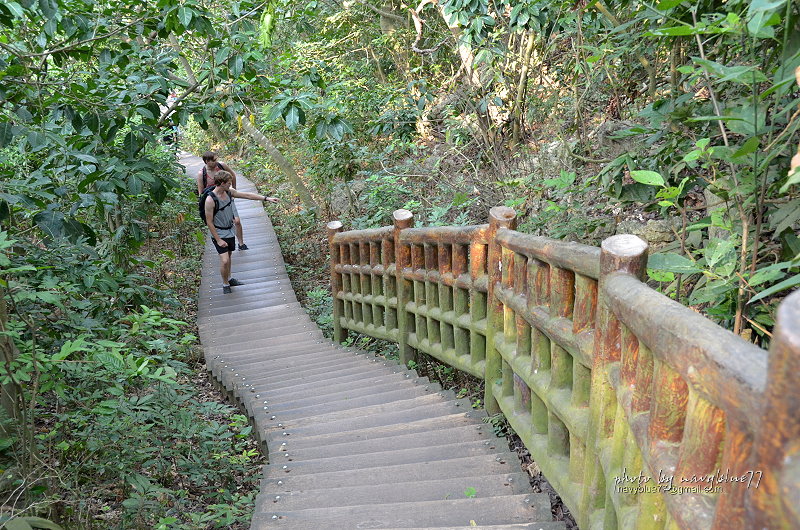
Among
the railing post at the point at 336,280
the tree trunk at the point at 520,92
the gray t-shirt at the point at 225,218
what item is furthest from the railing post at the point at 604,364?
the gray t-shirt at the point at 225,218

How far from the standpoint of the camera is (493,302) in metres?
3.74

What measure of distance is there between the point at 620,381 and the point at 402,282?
3.61 meters

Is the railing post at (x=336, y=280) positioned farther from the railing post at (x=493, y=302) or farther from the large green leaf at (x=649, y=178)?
the large green leaf at (x=649, y=178)

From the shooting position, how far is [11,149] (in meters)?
6.77

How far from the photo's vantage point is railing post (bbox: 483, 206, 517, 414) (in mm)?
3582

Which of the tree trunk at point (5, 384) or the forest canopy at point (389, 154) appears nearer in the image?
the forest canopy at point (389, 154)

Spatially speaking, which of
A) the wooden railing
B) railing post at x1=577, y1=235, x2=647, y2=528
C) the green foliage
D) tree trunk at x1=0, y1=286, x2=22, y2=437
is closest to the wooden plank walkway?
the wooden railing

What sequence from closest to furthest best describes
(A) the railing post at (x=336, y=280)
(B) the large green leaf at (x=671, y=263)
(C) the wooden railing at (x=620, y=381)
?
(C) the wooden railing at (x=620, y=381), (B) the large green leaf at (x=671, y=263), (A) the railing post at (x=336, y=280)

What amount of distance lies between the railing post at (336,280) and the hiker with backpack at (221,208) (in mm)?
1416

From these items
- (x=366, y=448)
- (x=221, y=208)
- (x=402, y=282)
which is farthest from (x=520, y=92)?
(x=366, y=448)

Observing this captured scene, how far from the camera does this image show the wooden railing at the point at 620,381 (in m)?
0.92

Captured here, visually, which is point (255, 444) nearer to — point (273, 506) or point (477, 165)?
point (273, 506)

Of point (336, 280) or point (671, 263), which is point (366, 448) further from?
point (336, 280)

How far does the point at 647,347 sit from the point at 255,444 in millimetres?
3864
